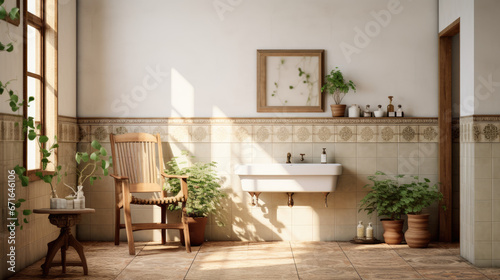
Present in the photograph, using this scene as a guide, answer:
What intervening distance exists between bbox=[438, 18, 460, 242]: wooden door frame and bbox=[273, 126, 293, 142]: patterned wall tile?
1.64m

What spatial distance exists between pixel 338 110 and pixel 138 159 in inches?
88.5

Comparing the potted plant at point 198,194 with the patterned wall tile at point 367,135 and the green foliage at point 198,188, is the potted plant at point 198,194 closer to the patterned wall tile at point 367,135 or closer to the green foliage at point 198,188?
the green foliage at point 198,188

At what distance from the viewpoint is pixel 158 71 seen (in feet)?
20.0

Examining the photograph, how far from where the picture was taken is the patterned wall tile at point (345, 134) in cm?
604

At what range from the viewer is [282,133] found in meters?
6.06

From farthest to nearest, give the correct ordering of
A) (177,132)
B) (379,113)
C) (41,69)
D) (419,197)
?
(177,132) → (379,113) → (419,197) → (41,69)

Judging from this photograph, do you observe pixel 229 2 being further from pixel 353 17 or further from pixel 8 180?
pixel 8 180

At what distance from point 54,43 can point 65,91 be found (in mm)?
600

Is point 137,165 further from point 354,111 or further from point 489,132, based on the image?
point 489,132

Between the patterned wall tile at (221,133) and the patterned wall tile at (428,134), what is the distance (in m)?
2.12

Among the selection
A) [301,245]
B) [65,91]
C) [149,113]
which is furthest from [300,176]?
[65,91]

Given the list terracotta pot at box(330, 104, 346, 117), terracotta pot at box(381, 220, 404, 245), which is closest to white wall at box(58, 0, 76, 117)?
terracotta pot at box(330, 104, 346, 117)

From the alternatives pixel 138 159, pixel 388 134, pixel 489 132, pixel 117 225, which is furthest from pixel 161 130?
pixel 489 132

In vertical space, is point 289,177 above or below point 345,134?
below
